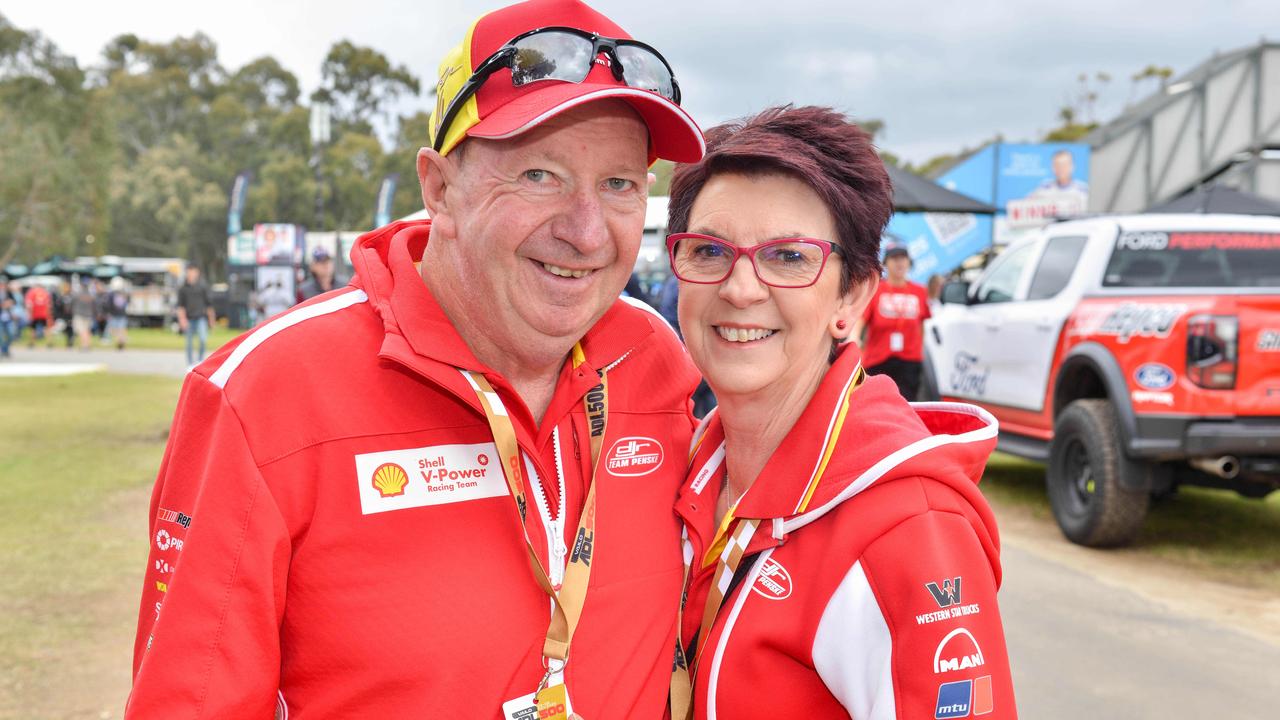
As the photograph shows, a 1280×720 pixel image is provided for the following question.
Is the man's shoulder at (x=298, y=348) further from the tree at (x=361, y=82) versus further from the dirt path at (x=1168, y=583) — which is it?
the tree at (x=361, y=82)

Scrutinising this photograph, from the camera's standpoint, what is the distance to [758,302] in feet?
6.71

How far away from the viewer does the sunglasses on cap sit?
1.77 m

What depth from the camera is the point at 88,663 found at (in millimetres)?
4547

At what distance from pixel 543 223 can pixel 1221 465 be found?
232 inches

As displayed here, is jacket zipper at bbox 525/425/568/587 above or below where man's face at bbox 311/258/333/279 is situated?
below

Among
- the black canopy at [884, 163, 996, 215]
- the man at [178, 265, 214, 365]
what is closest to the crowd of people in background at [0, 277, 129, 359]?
the man at [178, 265, 214, 365]

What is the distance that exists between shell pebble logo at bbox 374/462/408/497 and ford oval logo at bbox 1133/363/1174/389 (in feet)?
18.9

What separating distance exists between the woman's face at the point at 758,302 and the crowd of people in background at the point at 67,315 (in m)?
26.1

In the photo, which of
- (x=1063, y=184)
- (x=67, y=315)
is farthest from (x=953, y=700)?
(x=67, y=315)

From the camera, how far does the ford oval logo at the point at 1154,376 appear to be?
19.5 ft

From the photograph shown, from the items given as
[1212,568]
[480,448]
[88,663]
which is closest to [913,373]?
[1212,568]

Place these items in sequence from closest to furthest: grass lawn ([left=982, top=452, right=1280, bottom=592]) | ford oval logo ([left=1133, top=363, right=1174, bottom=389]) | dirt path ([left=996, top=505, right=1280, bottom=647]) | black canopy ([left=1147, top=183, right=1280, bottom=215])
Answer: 1. dirt path ([left=996, top=505, right=1280, bottom=647])
2. ford oval logo ([left=1133, top=363, right=1174, bottom=389])
3. grass lawn ([left=982, top=452, right=1280, bottom=592])
4. black canopy ([left=1147, top=183, right=1280, bottom=215])

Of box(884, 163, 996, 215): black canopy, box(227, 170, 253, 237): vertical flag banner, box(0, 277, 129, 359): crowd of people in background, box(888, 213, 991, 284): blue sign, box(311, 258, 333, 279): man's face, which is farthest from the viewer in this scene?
box(227, 170, 253, 237): vertical flag banner

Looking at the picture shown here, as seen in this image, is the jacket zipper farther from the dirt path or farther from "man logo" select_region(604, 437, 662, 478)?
the dirt path
